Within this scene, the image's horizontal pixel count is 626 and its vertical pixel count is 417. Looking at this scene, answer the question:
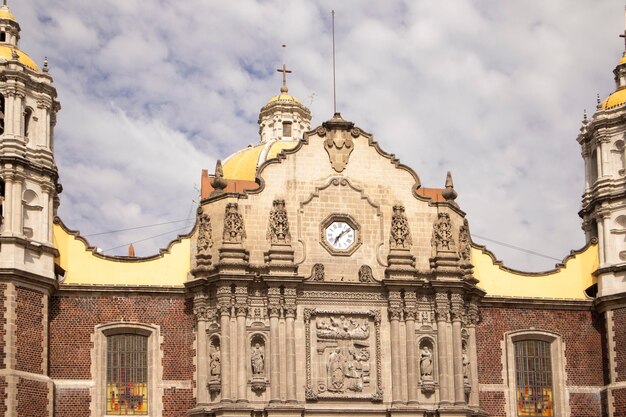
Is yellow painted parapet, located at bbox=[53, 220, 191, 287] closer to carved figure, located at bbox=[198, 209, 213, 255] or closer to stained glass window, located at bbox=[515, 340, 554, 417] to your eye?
carved figure, located at bbox=[198, 209, 213, 255]

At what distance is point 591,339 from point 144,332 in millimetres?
16572

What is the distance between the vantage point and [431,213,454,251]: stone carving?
47.9 meters

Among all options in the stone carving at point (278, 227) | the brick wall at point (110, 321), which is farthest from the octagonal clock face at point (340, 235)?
the brick wall at point (110, 321)

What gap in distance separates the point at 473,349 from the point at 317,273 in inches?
247

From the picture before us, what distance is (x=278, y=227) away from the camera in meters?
46.8

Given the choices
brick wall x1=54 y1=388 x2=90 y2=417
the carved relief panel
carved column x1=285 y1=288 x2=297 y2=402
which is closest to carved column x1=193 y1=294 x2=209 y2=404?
carved column x1=285 y1=288 x2=297 y2=402

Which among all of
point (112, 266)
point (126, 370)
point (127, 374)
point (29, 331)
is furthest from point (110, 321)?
point (29, 331)

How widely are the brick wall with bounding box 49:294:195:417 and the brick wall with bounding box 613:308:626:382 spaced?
15388 mm

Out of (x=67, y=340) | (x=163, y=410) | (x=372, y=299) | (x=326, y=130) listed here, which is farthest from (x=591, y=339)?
(x=67, y=340)

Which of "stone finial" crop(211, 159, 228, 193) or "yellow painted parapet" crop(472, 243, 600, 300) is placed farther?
"yellow painted parapet" crop(472, 243, 600, 300)

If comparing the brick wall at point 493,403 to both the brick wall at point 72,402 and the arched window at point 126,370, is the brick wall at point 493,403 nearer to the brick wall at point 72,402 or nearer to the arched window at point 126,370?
the arched window at point 126,370

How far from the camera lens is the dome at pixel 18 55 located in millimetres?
47375

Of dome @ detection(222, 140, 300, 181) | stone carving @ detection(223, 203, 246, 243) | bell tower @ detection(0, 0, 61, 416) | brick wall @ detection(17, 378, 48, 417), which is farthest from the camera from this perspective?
dome @ detection(222, 140, 300, 181)

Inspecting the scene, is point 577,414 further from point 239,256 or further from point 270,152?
point 270,152
